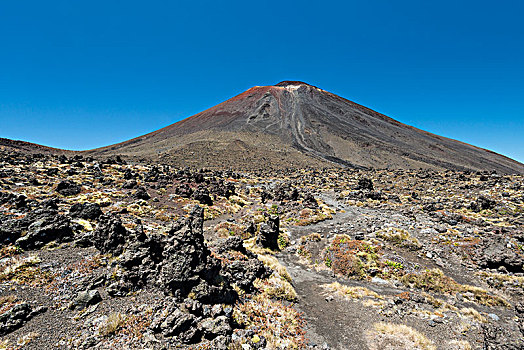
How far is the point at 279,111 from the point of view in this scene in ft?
410

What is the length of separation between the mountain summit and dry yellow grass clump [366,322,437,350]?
211 ft

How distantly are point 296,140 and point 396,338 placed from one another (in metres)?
94.9

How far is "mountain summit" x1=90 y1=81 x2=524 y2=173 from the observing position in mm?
79812

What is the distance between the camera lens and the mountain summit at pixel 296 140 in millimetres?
79812

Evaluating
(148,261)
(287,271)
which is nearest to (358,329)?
(287,271)

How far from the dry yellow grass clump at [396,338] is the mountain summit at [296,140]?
64223 mm

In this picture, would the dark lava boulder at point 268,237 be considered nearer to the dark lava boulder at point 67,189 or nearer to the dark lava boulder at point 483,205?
the dark lava boulder at point 67,189

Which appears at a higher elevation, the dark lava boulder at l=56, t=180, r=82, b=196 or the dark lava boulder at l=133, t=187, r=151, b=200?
the dark lava boulder at l=56, t=180, r=82, b=196

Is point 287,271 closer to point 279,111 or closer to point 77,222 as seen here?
point 77,222

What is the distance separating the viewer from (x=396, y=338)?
8.25 meters

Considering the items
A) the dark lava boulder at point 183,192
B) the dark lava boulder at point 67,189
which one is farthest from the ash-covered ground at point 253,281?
the dark lava boulder at point 183,192

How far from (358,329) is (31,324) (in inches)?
457

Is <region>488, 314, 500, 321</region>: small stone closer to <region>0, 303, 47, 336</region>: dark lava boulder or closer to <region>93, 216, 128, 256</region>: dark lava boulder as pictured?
<region>93, 216, 128, 256</region>: dark lava boulder

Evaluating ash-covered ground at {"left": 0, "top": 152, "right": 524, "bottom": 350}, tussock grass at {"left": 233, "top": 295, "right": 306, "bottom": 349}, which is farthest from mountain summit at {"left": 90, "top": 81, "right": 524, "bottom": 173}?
tussock grass at {"left": 233, "top": 295, "right": 306, "bottom": 349}
